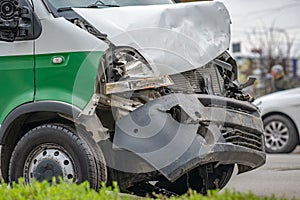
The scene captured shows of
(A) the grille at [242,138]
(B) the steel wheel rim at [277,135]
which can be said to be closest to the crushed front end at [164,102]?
(A) the grille at [242,138]

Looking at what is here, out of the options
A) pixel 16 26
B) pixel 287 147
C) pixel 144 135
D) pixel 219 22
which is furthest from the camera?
pixel 287 147

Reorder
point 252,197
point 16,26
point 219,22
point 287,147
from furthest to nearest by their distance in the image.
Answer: point 287,147 → point 219,22 → point 16,26 → point 252,197

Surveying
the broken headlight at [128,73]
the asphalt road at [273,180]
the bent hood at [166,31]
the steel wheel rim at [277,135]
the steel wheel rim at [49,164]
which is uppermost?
the bent hood at [166,31]

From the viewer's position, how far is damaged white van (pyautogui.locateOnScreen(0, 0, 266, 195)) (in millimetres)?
5988

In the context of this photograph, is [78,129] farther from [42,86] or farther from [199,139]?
Result: [199,139]

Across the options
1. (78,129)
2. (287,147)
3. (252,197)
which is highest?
(252,197)

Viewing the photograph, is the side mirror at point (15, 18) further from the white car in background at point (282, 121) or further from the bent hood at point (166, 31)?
the white car in background at point (282, 121)

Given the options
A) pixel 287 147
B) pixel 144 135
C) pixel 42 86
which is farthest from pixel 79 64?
pixel 287 147

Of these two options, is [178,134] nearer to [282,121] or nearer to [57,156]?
[57,156]

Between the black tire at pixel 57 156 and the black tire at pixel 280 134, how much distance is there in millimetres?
7851

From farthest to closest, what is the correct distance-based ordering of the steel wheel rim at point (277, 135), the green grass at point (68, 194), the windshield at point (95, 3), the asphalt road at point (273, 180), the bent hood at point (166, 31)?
the steel wheel rim at point (277, 135)
the asphalt road at point (273, 180)
the windshield at point (95, 3)
the bent hood at point (166, 31)
the green grass at point (68, 194)

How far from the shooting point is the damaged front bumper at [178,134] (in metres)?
5.91

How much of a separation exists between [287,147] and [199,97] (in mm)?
7366

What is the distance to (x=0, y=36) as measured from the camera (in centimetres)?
641
